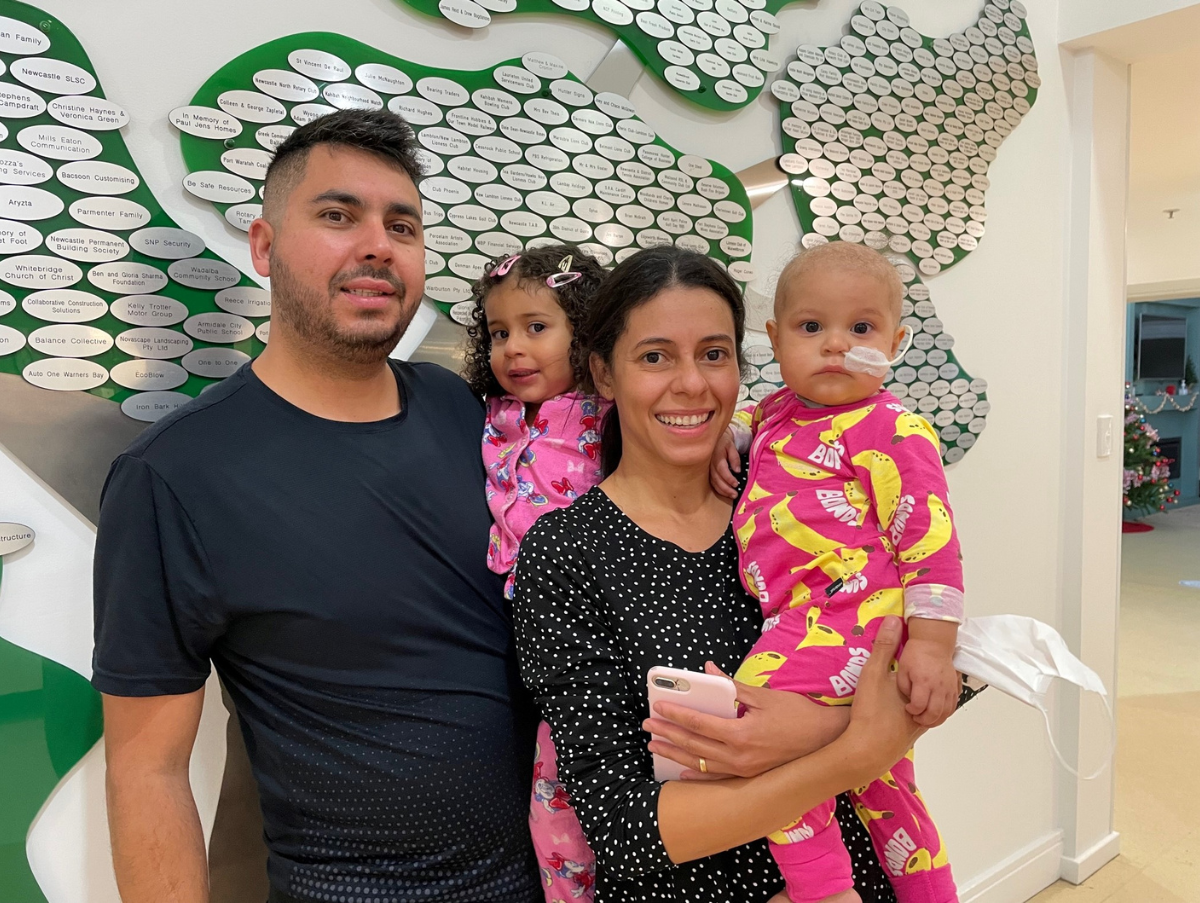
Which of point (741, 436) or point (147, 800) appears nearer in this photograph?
point (147, 800)

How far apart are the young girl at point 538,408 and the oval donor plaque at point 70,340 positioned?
67 cm

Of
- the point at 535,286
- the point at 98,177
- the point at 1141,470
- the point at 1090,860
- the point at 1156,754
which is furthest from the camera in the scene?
the point at 1141,470

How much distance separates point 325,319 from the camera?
125 cm

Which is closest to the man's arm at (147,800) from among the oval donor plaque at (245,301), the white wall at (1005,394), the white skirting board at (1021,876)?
the oval donor plaque at (245,301)

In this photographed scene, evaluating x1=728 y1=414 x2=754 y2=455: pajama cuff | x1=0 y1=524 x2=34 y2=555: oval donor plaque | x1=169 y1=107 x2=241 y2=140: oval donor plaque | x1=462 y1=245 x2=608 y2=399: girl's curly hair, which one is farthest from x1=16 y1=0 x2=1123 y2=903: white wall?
x1=0 y1=524 x2=34 y2=555: oval donor plaque

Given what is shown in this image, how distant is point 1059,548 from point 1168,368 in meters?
11.1

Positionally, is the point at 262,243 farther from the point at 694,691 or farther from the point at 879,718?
the point at 879,718

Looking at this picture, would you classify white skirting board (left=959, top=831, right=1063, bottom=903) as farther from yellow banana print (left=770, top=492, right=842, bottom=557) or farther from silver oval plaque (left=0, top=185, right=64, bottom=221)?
silver oval plaque (left=0, top=185, right=64, bottom=221)

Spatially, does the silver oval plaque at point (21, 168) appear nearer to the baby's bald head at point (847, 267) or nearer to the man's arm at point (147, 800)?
the man's arm at point (147, 800)

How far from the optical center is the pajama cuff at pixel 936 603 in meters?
1.16

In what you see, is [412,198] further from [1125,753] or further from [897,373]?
[1125,753]

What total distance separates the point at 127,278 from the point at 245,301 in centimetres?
19

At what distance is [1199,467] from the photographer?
1205 centimetres

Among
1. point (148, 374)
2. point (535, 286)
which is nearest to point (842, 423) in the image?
point (535, 286)
